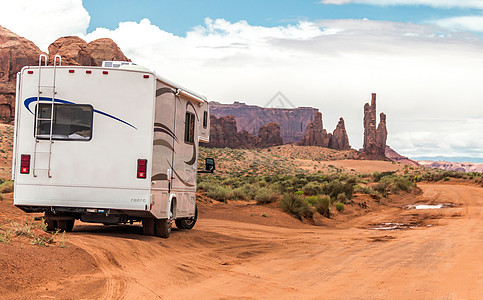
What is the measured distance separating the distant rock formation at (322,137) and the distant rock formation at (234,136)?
803 centimetres

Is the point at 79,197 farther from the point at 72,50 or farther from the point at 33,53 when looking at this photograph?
the point at 33,53

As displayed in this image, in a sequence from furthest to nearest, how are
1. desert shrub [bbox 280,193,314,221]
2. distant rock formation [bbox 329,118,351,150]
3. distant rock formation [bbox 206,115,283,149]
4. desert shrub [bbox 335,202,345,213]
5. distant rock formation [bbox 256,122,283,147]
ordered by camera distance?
1. distant rock formation [bbox 329,118,351,150]
2. distant rock formation [bbox 256,122,283,147]
3. distant rock formation [bbox 206,115,283,149]
4. desert shrub [bbox 335,202,345,213]
5. desert shrub [bbox 280,193,314,221]

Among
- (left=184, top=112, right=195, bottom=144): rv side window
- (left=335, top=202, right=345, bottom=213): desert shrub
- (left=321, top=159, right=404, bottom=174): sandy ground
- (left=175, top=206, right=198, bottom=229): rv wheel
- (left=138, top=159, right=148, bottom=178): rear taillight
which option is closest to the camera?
(left=138, top=159, right=148, bottom=178): rear taillight

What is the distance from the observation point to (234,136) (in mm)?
142375

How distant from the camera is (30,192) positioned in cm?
1138

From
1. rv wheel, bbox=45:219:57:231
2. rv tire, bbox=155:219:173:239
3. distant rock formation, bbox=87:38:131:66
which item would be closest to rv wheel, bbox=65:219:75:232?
rv wheel, bbox=45:219:57:231

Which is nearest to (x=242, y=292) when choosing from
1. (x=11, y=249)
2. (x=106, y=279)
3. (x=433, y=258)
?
(x=106, y=279)

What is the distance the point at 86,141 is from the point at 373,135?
137 m

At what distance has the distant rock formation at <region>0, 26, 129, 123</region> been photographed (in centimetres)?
9463

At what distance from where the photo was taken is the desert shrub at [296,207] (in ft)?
74.2

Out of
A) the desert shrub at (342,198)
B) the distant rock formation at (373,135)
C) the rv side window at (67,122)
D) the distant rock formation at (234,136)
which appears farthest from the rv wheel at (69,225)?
the distant rock formation at (373,135)

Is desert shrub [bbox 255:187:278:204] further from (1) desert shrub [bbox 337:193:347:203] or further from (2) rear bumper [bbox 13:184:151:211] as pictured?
(2) rear bumper [bbox 13:184:151:211]

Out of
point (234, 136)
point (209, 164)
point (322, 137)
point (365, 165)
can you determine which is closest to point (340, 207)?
point (209, 164)

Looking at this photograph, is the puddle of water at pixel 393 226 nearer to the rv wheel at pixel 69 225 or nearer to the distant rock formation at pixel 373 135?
the rv wheel at pixel 69 225
